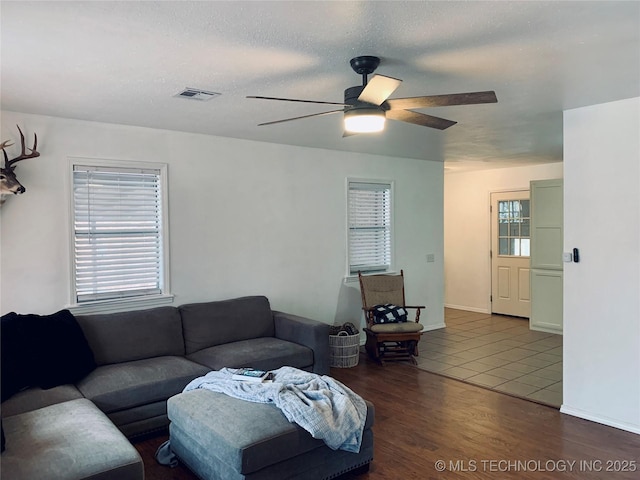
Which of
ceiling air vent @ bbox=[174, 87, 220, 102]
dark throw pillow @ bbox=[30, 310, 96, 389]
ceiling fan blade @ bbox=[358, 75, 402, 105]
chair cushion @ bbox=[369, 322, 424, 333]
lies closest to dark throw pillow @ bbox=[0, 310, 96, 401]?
dark throw pillow @ bbox=[30, 310, 96, 389]

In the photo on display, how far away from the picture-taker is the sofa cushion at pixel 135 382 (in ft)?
10.6

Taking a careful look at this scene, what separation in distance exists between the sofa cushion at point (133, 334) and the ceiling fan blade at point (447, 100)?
268cm

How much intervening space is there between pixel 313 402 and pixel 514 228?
6000 millimetres

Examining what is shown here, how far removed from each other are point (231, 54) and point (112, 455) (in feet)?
6.74

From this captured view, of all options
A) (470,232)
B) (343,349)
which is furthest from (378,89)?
(470,232)

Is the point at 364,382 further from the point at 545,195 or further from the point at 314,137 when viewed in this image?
the point at 545,195

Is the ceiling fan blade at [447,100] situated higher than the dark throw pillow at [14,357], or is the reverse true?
the ceiling fan blade at [447,100]

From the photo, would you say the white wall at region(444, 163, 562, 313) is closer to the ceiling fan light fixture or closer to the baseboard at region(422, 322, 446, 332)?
the baseboard at region(422, 322, 446, 332)

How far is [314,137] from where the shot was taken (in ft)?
16.0

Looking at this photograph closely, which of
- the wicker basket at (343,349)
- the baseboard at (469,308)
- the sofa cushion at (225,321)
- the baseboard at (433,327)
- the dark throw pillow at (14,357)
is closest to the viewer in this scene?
the dark throw pillow at (14,357)

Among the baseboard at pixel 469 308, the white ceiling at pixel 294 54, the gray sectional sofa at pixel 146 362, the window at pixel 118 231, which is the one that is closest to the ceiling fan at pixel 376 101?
the white ceiling at pixel 294 54

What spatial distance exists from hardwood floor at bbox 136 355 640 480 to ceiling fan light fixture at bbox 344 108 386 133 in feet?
6.76

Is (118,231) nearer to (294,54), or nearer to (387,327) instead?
(294,54)

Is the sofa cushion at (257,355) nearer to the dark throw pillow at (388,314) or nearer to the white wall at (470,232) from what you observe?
the dark throw pillow at (388,314)
